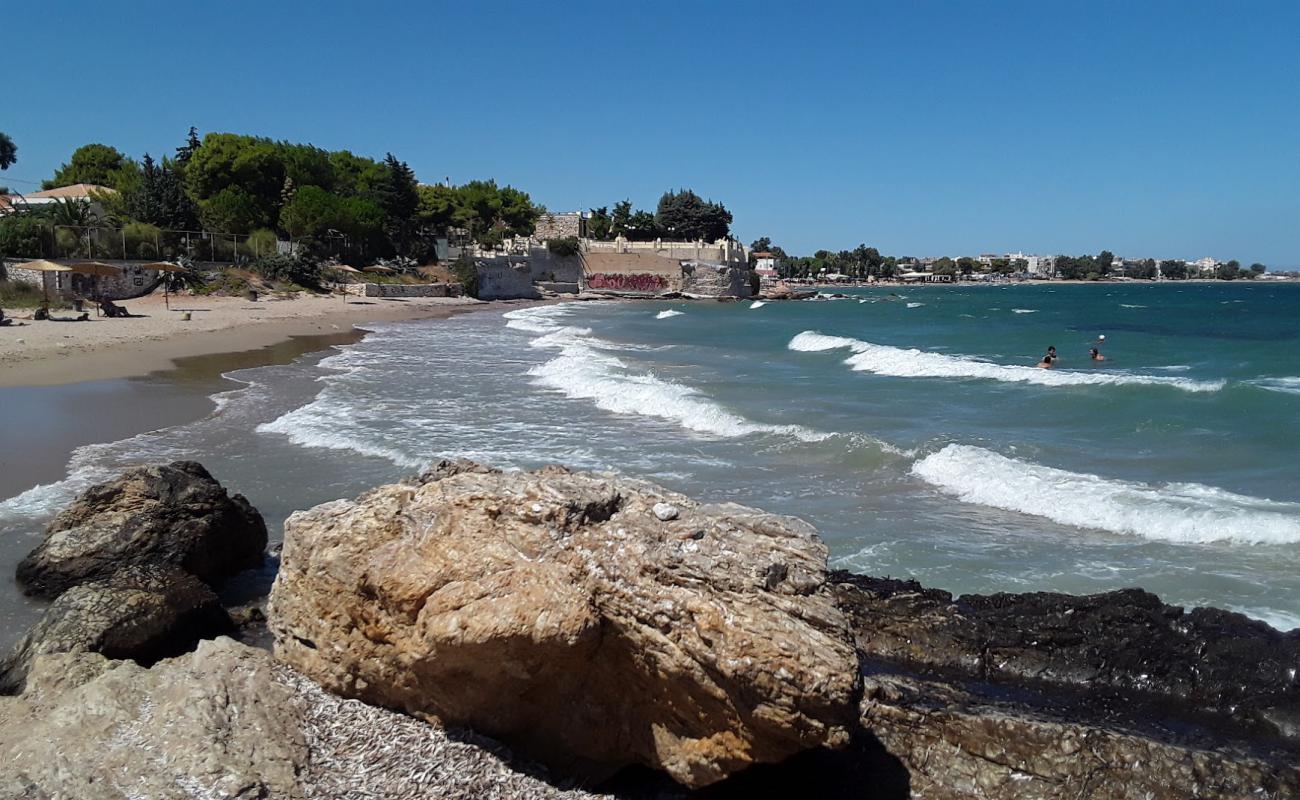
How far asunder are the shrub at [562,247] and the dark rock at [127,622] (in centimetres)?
7576

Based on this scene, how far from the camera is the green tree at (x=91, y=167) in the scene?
2542 inches

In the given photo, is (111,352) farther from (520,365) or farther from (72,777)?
(72,777)

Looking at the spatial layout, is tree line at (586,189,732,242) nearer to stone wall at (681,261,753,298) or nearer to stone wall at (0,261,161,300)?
stone wall at (681,261,753,298)

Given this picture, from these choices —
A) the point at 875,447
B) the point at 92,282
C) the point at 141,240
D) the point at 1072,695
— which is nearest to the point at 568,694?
the point at 1072,695

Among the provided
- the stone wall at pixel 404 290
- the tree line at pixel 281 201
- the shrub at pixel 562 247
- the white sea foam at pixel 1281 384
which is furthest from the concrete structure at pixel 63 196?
the white sea foam at pixel 1281 384

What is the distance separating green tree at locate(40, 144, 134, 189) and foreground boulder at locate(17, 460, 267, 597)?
6776cm

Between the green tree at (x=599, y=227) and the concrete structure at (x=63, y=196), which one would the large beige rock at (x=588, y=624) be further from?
the green tree at (x=599, y=227)

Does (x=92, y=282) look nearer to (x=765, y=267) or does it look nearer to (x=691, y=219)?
(x=691, y=219)

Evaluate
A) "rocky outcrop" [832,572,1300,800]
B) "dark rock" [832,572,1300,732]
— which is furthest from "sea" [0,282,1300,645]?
"rocky outcrop" [832,572,1300,800]

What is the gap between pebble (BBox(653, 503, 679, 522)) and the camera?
4094 mm

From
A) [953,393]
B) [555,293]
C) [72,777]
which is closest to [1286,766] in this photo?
→ [72,777]

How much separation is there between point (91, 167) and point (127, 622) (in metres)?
74.0

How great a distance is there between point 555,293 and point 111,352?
5681 centimetres

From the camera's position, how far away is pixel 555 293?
259 feet
